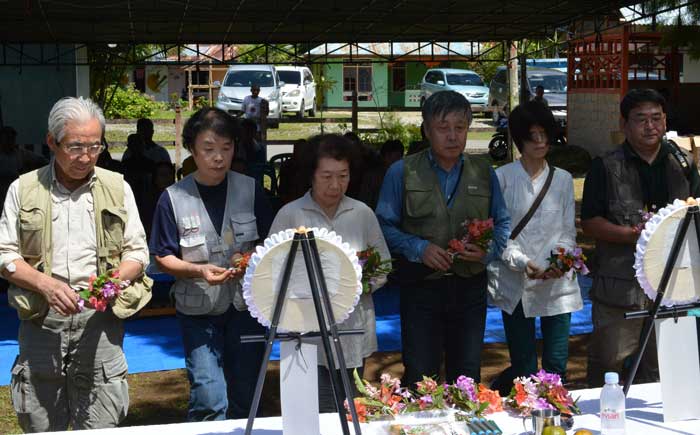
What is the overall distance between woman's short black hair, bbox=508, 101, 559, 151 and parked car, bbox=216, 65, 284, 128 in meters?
22.5

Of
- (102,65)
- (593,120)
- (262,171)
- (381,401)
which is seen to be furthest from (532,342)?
(593,120)

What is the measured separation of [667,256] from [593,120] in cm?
1904

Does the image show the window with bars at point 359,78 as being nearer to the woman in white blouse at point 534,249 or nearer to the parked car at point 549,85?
the parked car at point 549,85

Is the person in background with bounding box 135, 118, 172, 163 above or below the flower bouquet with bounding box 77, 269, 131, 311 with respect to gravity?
above

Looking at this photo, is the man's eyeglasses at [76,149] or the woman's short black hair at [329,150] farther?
the woman's short black hair at [329,150]

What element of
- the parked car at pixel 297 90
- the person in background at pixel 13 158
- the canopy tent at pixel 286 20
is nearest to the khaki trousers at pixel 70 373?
the person in background at pixel 13 158

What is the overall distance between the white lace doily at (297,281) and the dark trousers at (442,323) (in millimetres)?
1367

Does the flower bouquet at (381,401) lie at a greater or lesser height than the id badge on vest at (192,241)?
lesser

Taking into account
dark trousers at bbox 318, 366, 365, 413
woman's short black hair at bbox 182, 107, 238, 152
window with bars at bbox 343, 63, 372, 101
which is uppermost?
window with bars at bbox 343, 63, 372, 101

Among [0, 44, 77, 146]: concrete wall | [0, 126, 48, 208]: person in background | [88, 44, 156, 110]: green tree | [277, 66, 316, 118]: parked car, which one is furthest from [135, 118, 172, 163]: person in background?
[277, 66, 316, 118]: parked car

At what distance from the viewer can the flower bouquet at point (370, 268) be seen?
3.53 metres

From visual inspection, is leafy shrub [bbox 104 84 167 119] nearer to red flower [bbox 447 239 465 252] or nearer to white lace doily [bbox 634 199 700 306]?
red flower [bbox 447 239 465 252]

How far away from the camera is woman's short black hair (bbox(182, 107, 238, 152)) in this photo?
12.4 ft

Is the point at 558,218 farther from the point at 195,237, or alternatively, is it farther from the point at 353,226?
the point at 195,237
